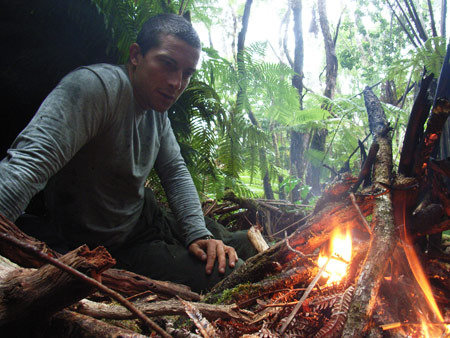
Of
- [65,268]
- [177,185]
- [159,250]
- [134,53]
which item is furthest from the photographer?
[177,185]

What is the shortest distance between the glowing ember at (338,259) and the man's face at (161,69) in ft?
Answer: 4.85

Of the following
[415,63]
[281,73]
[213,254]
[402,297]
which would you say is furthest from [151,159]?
[415,63]

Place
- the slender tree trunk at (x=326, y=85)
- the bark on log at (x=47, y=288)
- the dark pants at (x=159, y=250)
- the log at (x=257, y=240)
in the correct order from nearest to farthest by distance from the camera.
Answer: the bark on log at (x=47, y=288), the dark pants at (x=159, y=250), the log at (x=257, y=240), the slender tree trunk at (x=326, y=85)

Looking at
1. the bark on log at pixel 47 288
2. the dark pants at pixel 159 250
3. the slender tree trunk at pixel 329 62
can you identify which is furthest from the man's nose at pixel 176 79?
the slender tree trunk at pixel 329 62

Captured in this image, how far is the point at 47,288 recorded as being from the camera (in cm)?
75

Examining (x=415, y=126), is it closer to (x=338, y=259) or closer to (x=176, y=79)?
(x=338, y=259)

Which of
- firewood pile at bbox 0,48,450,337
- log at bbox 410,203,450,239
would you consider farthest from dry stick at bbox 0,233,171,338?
log at bbox 410,203,450,239

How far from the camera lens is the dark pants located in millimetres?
2127

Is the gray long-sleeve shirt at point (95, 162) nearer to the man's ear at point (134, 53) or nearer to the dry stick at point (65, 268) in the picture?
the man's ear at point (134, 53)

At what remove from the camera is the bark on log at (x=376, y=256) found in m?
0.89

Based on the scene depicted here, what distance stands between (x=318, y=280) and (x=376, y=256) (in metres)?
0.28

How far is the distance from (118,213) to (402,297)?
1891mm

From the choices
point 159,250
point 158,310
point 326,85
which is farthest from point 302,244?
point 326,85

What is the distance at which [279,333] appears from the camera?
3.07 feet
